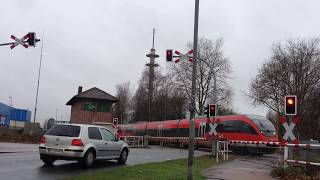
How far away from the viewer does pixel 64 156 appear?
1641 cm

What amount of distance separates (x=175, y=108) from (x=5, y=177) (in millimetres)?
70373

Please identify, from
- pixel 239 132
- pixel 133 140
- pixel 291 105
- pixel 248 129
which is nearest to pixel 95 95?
pixel 133 140

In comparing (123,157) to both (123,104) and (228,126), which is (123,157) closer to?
(228,126)

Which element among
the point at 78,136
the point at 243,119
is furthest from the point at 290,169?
the point at 243,119

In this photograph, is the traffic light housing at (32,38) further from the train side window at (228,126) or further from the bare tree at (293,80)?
the bare tree at (293,80)

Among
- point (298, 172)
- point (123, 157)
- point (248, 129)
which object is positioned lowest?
point (298, 172)

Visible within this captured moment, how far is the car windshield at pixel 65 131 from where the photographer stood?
1670cm

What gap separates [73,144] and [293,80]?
133 feet

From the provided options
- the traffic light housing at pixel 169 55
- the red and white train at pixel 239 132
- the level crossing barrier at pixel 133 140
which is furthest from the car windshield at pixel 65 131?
the level crossing barrier at pixel 133 140

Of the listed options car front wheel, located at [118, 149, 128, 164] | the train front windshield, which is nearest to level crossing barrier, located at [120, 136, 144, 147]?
the train front windshield

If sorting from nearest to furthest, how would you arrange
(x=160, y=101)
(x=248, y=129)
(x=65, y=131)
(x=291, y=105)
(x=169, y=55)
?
(x=291, y=105) → (x=65, y=131) → (x=169, y=55) → (x=248, y=129) → (x=160, y=101)

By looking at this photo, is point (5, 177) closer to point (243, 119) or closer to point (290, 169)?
point (290, 169)

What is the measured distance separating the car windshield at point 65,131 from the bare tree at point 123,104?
8944 centimetres

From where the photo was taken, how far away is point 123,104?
111m
